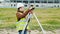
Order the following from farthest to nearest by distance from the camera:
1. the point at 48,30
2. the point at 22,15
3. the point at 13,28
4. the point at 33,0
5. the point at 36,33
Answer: the point at 33,0, the point at 13,28, the point at 48,30, the point at 36,33, the point at 22,15

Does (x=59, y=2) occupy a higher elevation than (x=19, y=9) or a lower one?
lower

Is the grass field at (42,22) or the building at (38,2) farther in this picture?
the building at (38,2)

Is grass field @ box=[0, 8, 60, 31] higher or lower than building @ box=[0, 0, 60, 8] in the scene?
higher

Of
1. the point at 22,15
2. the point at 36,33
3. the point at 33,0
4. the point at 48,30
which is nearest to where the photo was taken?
the point at 22,15

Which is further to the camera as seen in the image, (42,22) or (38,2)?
(38,2)

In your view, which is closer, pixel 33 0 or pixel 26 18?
pixel 26 18

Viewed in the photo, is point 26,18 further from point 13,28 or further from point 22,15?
point 13,28

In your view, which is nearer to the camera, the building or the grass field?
the grass field

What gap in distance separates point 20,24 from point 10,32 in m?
7.21

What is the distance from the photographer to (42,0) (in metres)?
80.6

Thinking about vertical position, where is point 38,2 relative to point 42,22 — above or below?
below

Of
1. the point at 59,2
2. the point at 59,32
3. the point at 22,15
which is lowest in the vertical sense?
the point at 59,2

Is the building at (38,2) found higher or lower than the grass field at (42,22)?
lower

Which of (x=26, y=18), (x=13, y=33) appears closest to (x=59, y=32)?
(x=13, y=33)
